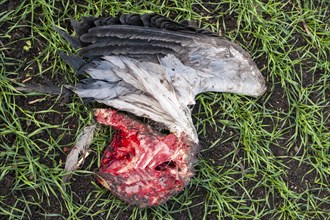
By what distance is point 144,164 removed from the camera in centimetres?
275

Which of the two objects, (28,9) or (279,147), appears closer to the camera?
(28,9)

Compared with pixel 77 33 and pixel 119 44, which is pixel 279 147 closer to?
pixel 119 44

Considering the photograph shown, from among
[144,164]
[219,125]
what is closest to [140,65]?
[144,164]

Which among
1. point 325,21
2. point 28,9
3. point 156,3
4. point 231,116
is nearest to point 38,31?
point 28,9

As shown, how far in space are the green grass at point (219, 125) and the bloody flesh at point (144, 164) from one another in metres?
0.15

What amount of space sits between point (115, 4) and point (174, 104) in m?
0.77

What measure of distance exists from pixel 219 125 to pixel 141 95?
633 mm

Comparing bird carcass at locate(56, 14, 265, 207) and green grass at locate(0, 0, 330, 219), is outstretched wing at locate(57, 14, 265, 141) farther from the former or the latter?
green grass at locate(0, 0, 330, 219)

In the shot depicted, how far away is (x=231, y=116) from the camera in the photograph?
3182 mm

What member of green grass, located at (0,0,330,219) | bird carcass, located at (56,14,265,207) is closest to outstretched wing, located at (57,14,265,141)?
bird carcass, located at (56,14,265,207)

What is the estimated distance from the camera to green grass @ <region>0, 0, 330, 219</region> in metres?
2.87

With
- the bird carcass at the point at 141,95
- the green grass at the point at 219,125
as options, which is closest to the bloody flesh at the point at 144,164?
the bird carcass at the point at 141,95

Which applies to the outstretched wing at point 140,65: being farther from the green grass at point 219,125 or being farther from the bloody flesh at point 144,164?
the green grass at point 219,125

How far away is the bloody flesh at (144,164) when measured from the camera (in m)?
2.76
